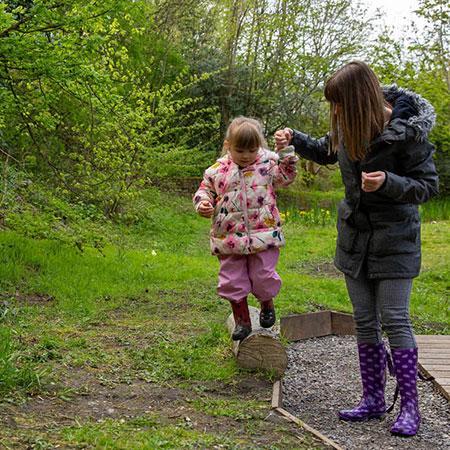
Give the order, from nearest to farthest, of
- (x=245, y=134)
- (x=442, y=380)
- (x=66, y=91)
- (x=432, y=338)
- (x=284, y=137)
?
(x=284, y=137) < (x=245, y=134) < (x=442, y=380) < (x=432, y=338) < (x=66, y=91)

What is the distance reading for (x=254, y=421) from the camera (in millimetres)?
3506

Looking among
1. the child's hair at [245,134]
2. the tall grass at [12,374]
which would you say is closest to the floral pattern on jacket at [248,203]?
the child's hair at [245,134]

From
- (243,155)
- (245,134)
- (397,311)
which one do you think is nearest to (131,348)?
(243,155)

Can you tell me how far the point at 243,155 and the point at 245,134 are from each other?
134mm

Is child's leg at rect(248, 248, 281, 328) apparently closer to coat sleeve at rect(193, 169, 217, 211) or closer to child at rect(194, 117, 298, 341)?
child at rect(194, 117, 298, 341)

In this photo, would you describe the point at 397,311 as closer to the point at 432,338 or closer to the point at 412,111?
the point at 412,111

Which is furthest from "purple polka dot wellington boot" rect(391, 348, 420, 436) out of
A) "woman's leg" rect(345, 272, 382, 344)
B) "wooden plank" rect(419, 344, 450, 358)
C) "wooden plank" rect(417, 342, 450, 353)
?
"wooden plank" rect(417, 342, 450, 353)

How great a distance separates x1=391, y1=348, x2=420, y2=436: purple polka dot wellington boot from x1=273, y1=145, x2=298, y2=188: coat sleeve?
1191 millimetres

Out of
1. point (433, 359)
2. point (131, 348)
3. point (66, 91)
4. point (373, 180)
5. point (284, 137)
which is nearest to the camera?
point (373, 180)

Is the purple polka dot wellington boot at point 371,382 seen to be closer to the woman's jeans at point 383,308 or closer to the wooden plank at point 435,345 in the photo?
the woman's jeans at point 383,308

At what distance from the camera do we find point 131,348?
15.6ft

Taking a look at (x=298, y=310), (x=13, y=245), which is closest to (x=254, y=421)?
(x=298, y=310)

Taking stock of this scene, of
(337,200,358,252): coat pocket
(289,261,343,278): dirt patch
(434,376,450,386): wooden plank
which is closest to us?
(337,200,358,252): coat pocket

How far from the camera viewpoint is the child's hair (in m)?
4.01
